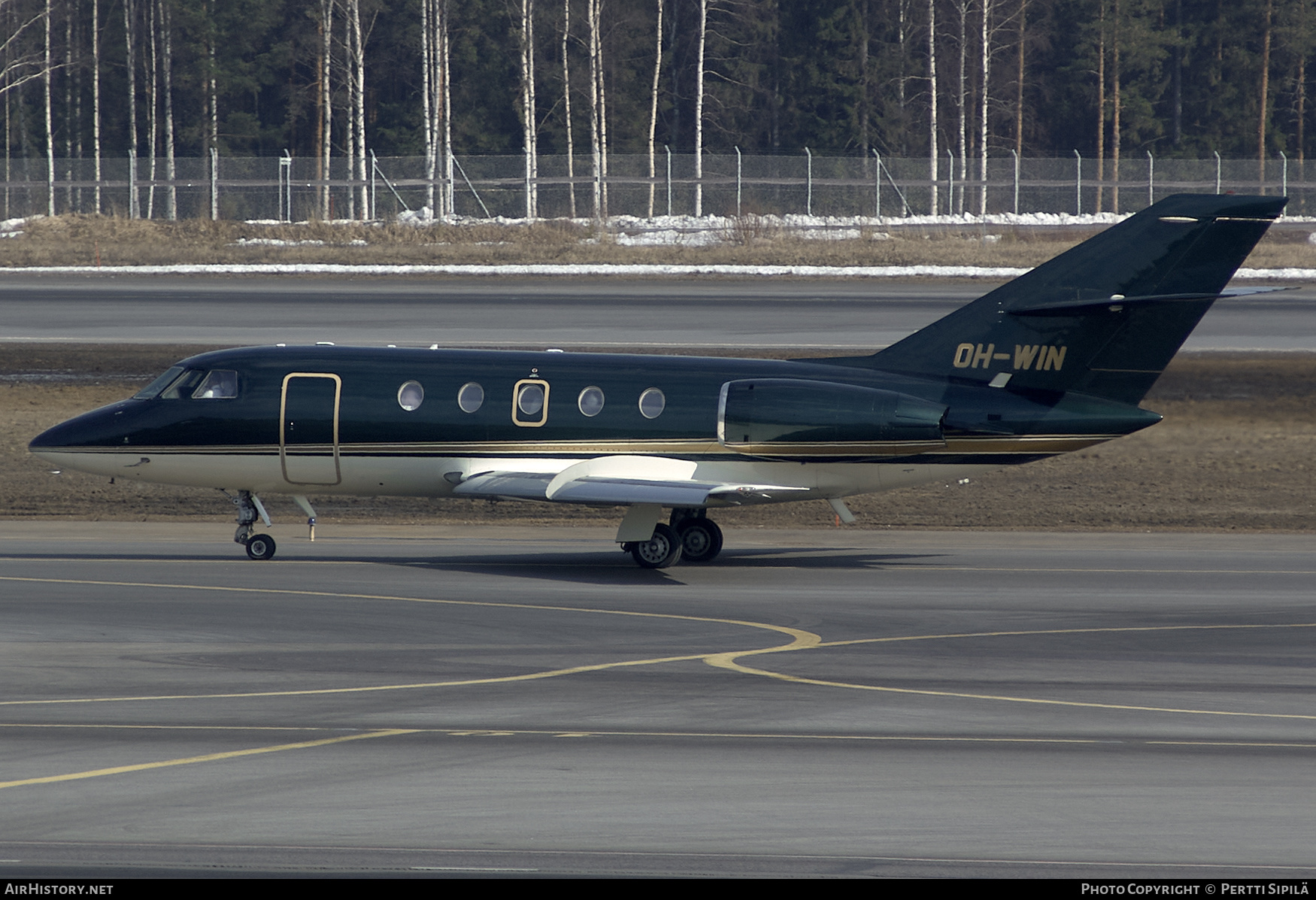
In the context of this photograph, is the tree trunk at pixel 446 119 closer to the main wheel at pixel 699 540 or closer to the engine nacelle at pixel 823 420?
the main wheel at pixel 699 540

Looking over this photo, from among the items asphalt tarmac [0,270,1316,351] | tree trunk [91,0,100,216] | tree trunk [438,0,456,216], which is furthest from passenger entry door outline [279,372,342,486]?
tree trunk [91,0,100,216]

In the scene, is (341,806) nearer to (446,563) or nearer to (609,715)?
(609,715)

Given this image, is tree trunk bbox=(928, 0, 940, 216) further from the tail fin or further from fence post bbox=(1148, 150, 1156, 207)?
the tail fin

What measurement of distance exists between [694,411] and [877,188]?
5219 cm

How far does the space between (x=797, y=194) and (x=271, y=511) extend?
51.6m

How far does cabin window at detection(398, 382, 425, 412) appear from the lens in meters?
22.8

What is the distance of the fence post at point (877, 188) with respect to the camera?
71312 millimetres

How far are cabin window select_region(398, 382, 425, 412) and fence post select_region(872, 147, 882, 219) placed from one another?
4992cm

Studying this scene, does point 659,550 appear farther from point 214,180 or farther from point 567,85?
point 567,85

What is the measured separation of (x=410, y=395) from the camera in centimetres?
2278

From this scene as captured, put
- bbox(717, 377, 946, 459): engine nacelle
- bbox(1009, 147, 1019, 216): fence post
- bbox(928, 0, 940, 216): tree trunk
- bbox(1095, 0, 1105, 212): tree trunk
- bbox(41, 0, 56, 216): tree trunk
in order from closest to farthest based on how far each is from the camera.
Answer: bbox(717, 377, 946, 459): engine nacelle → bbox(1009, 147, 1019, 216): fence post → bbox(41, 0, 56, 216): tree trunk → bbox(928, 0, 940, 216): tree trunk → bbox(1095, 0, 1105, 212): tree trunk

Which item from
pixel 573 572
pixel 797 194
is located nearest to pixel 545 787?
pixel 573 572

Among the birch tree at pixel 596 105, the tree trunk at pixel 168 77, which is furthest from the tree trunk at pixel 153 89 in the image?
the birch tree at pixel 596 105

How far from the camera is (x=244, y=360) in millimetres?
23359
